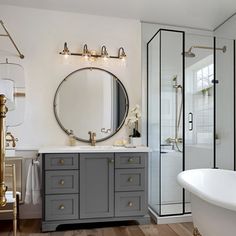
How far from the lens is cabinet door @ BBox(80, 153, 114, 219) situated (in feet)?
9.10

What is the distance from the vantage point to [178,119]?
132 inches

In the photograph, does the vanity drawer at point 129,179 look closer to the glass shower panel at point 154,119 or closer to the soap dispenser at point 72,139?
the glass shower panel at point 154,119

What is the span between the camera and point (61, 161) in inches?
108

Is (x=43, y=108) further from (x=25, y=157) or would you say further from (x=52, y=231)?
(x=52, y=231)

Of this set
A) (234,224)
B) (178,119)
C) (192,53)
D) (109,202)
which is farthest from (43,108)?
(234,224)

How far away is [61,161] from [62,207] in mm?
489

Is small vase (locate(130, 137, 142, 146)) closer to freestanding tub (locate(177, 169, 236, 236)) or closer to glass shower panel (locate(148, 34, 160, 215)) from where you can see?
glass shower panel (locate(148, 34, 160, 215))

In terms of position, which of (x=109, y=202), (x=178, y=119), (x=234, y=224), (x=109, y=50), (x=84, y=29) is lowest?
(x=109, y=202)

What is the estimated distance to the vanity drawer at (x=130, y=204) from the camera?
9.36 feet

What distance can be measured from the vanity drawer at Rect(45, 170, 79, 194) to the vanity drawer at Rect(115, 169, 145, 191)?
1.50 ft

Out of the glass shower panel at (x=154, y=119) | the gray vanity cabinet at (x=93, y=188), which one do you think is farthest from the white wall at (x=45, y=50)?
the gray vanity cabinet at (x=93, y=188)

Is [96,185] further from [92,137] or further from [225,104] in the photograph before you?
[225,104]

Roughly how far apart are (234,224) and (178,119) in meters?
1.88

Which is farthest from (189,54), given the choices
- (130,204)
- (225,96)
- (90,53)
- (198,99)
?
(130,204)
